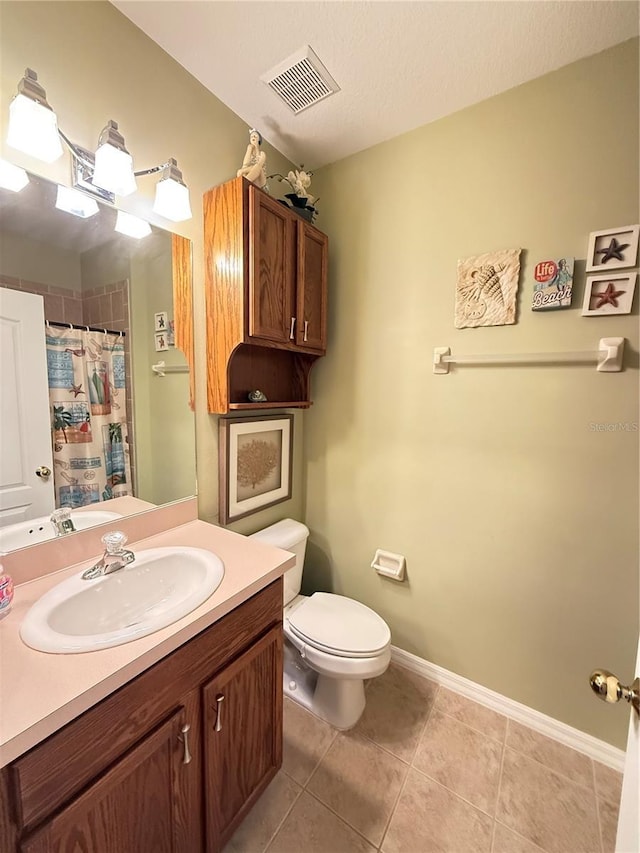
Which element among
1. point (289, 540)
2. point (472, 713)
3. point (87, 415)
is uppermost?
point (87, 415)

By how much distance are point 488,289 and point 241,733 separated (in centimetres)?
178

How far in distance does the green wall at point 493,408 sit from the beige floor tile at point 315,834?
781 mm

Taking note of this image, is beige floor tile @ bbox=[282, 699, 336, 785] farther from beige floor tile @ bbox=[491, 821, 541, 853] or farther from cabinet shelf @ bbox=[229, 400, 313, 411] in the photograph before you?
cabinet shelf @ bbox=[229, 400, 313, 411]

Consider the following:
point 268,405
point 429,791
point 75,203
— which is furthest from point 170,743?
point 75,203

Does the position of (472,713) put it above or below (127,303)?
below

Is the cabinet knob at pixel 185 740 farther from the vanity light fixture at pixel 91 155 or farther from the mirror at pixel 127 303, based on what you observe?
the vanity light fixture at pixel 91 155

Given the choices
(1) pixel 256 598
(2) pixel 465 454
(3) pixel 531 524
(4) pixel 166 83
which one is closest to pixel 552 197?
(2) pixel 465 454

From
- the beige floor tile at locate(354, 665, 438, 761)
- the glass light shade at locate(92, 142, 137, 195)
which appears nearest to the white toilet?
the beige floor tile at locate(354, 665, 438, 761)

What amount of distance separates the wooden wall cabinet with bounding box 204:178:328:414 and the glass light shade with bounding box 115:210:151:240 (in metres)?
0.23

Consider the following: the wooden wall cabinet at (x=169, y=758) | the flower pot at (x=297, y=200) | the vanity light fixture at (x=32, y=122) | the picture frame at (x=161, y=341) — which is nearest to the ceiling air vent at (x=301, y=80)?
the flower pot at (x=297, y=200)

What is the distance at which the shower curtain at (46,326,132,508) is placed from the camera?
100 cm

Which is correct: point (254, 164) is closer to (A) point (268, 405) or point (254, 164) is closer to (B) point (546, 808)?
(A) point (268, 405)

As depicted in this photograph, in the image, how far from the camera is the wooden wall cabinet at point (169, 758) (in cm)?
57

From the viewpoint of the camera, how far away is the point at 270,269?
1366 mm
